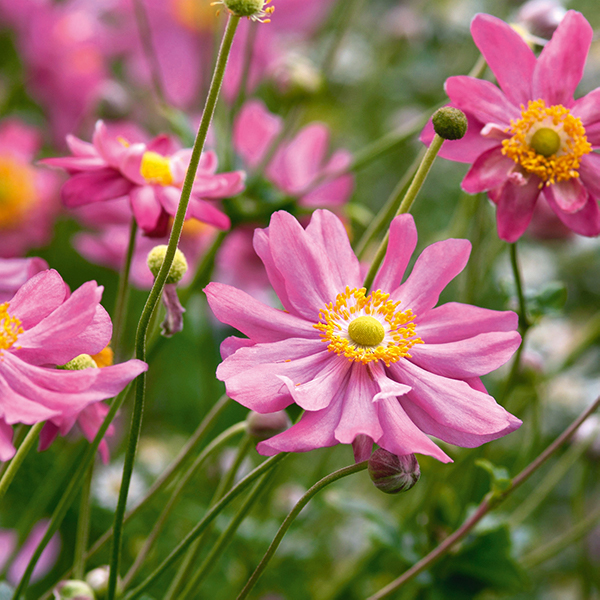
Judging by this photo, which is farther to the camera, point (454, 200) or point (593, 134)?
point (454, 200)

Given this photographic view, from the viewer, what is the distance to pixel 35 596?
0.71 metres

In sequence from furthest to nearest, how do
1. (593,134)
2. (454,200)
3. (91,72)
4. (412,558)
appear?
(454,200)
(91,72)
(412,558)
(593,134)

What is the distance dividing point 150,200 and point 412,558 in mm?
337

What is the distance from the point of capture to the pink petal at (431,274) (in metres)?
0.38

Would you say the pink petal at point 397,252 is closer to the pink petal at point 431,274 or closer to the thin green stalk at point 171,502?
the pink petal at point 431,274

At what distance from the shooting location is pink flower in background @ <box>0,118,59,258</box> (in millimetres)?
876

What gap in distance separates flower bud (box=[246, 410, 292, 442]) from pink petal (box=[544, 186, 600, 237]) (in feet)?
0.72

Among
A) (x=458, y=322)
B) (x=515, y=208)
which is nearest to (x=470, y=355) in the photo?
(x=458, y=322)

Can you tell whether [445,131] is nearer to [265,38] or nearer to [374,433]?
[374,433]

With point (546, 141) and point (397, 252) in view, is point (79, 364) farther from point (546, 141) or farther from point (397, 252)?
point (546, 141)

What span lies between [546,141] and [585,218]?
0.06 metres

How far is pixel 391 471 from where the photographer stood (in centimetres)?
34

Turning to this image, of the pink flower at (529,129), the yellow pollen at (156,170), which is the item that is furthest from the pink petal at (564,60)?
the yellow pollen at (156,170)

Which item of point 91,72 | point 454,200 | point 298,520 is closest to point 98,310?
point 298,520
